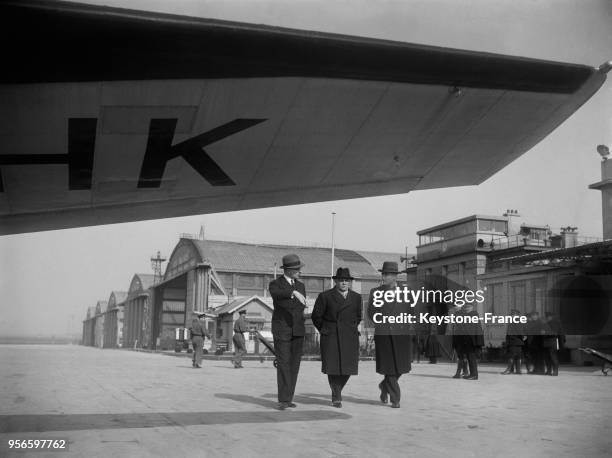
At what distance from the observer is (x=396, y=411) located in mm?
6855

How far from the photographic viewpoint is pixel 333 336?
758 cm

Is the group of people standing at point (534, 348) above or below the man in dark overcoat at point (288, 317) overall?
below

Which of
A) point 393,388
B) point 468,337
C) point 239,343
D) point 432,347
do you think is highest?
point 468,337

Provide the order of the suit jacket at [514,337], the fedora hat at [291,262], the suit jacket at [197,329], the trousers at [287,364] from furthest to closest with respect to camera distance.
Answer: the suit jacket at [197,329], the suit jacket at [514,337], the fedora hat at [291,262], the trousers at [287,364]

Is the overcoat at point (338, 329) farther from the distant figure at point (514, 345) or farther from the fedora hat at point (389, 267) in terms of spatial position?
the distant figure at point (514, 345)

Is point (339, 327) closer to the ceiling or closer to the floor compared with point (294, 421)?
closer to the ceiling

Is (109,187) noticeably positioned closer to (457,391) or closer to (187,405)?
(187,405)

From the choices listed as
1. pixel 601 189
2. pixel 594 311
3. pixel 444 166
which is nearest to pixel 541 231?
pixel 601 189

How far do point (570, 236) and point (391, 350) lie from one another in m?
2.60

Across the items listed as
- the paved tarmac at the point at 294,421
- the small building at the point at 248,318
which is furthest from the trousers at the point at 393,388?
the small building at the point at 248,318

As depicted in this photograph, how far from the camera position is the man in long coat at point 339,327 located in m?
7.48

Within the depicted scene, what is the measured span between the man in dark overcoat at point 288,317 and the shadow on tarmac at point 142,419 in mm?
659

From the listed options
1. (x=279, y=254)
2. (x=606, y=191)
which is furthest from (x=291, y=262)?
(x=606, y=191)

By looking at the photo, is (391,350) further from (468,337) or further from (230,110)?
(468,337)
